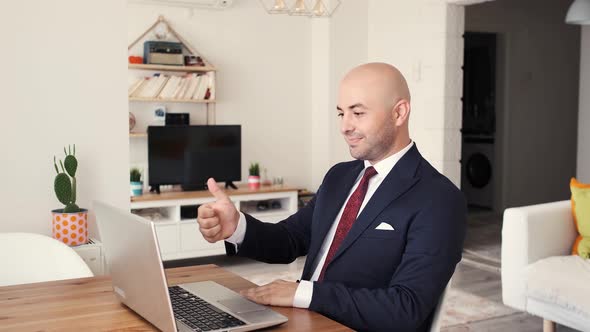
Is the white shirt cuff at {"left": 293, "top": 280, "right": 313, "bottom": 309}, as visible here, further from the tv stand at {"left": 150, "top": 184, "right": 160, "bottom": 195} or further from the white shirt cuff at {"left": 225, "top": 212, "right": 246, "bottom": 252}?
the tv stand at {"left": 150, "top": 184, "right": 160, "bottom": 195}

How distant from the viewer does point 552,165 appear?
27.0ft

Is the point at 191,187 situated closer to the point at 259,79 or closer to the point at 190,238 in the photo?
the point at 190,238

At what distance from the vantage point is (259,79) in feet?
20.2

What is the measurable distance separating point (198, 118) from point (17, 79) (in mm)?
3253

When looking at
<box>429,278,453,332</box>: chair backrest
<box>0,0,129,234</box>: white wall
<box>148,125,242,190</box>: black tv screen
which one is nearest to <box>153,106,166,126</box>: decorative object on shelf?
<box>148,125,242,190</box>: black tv screen

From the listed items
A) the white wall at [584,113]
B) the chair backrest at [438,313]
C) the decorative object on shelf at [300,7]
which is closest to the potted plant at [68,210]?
the chair backrest at [438,313]

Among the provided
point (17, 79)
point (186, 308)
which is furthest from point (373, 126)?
point (17, 79)

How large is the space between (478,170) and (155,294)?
7.52m

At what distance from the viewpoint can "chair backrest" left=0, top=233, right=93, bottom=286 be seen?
2.17m

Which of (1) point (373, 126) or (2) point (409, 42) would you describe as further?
(2) point (409, 42)

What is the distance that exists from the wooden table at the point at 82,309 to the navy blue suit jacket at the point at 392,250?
0.35 ft

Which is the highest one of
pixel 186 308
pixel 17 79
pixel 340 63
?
pixel 340 63

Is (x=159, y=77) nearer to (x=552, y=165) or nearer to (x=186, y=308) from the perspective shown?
(x=186, y=308)

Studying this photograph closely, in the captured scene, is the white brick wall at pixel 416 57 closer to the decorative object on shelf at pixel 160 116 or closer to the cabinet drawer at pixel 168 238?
the decorative object on shelf at pixel 160 116
